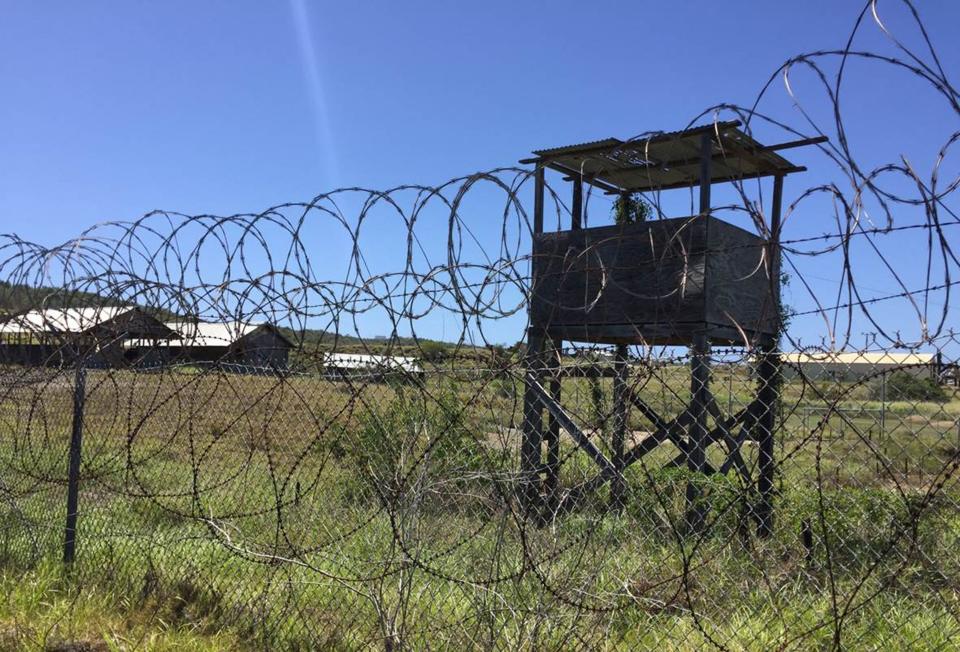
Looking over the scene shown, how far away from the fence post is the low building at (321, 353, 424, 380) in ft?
7.26

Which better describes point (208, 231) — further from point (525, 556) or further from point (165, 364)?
point (525, 556)

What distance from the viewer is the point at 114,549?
652cm

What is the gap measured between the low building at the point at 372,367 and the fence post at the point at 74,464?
2.21m

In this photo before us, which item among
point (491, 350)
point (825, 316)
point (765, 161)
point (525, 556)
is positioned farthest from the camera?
point (765, 161)

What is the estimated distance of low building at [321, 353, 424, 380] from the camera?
→ 4.28 metres

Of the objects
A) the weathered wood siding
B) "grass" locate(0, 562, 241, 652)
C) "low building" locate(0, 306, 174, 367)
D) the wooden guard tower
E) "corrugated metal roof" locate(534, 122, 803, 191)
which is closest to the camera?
"grass" locate(0, 562, 241, 652)

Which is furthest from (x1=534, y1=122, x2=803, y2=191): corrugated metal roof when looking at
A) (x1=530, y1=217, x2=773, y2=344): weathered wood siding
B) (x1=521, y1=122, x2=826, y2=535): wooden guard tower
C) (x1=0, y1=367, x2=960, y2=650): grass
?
(x1=0, y1=367, x2=960, y2=650): grass

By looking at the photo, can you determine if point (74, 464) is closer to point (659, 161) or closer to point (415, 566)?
point (415, 566)

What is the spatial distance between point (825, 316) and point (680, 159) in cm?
717

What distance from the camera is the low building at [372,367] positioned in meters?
4.28

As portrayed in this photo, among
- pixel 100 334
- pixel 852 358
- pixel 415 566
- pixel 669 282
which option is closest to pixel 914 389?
pixel 852 358

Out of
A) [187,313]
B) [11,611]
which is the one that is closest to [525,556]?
[187,313]

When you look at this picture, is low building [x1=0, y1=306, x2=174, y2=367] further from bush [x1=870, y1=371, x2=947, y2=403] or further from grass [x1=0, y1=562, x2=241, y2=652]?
bush [x1=870, y1=371, x2=947, y2=403]

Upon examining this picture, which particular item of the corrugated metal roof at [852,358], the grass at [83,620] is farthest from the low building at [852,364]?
the grass at [83,620]
